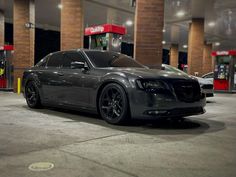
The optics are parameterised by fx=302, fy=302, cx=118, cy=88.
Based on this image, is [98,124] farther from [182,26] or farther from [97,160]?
[182,26]

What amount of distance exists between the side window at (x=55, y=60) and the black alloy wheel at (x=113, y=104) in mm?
1767

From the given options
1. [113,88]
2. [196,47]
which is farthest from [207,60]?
[113,88]

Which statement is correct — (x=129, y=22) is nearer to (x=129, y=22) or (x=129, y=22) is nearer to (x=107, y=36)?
(x=129, y=22)

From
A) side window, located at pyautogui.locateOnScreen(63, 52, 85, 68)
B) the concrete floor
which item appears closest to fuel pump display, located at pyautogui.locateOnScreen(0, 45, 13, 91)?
side window, located at pyautogui.locateOnScreen(63, 52, 85, 68)

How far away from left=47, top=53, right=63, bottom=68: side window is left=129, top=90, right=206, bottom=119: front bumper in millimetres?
2454

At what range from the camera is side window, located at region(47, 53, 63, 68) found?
6.80 m

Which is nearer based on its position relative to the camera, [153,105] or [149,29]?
[153,105]

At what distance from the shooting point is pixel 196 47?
20250mm

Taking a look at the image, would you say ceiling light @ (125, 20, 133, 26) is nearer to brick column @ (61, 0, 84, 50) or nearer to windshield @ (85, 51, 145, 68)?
brick column @ (61, 0, 84, 50)

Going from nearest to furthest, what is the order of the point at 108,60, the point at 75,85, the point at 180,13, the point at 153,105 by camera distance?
the point at 153,105, the point at 75,85, the point at 108,60, the point at 180,13

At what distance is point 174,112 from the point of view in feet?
16.3

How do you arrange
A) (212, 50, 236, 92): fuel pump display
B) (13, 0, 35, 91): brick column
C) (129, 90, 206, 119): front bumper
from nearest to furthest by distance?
(129, 90, 206, 119): front bumper
(13, 0, 35, 91): brick column
(212, 50, 236, 92): fuel pump display

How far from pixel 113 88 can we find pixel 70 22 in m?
7.13

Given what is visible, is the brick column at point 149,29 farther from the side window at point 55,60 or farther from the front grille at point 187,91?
the front grille at point 187,91
